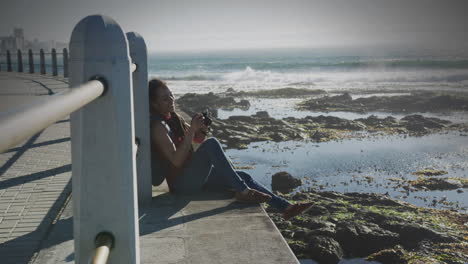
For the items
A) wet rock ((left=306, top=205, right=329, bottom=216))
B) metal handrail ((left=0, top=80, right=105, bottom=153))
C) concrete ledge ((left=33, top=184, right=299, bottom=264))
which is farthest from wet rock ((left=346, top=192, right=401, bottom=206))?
metal handrail ((left=0, top=80, right=105, bottom=153))

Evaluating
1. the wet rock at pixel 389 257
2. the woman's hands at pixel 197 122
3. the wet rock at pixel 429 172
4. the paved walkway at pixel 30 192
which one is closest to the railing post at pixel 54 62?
the paved walkway at pixel 30 192

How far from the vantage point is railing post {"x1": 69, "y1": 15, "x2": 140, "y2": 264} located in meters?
1.11

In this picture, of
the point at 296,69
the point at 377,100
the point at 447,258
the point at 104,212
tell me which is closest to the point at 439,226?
the point at 447,258

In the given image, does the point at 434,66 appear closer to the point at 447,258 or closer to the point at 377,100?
the point at 377,100

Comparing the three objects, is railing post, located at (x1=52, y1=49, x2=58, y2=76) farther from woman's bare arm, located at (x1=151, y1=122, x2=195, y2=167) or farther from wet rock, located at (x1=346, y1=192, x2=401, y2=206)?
woman's bare arm, located at (x1=151, y1=122, x2=195, y2=167)

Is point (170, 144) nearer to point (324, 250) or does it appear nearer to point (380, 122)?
point (324, 250)

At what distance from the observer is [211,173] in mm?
4223

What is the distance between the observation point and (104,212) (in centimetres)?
117

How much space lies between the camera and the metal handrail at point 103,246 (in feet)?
3.61

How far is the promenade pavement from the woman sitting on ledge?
0.11 meters

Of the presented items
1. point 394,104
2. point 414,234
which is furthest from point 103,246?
point 394,104

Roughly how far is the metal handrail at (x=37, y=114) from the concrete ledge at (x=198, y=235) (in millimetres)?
2071

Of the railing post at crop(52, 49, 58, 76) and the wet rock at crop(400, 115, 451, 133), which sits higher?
the railing post at crop(52, 49, 58, 76)

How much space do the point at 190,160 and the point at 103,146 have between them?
2.97 meters
